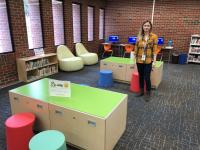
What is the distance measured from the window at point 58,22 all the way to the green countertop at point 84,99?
145 inches

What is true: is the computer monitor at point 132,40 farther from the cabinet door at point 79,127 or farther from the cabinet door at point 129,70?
the cabinet door at point 79,127

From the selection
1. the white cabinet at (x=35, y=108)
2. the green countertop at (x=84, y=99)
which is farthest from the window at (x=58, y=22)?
the white cabinet at (x=35, y=108)

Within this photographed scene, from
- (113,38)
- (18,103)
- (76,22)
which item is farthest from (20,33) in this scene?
(113,38)

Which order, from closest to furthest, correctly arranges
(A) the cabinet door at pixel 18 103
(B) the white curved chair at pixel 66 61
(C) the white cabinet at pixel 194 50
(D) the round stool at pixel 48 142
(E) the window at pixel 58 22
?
1. (D) the round stool at pixel 48 142
2. (A) the cabinet door at pixel 18 103
3. (B) the white curved chair at pixel 66 61
4. (E) the window at pixel 58 22
5. (C) the white cabinet at pixel 194 50

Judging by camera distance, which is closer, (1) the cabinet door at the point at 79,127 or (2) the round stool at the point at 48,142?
(2) the round stool at the point at 48,142

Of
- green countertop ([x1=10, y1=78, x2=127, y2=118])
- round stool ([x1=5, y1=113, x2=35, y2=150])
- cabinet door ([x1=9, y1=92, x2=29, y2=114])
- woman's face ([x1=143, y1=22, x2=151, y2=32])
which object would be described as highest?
woman's face ([x1=143, y1=22, x2=151, y2=32])

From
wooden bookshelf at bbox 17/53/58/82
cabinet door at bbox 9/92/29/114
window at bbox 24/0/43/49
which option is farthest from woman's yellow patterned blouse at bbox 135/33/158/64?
window at bbox 24/0/43/49

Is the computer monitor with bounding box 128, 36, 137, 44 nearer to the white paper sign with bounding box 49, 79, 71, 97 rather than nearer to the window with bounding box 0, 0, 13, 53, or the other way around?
the window with bounding box 0, 0, 13, 53

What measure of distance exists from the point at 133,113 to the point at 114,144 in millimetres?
980

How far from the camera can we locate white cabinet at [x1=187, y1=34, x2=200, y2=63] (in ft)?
21.5

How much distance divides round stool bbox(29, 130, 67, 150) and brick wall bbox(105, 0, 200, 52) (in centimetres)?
675

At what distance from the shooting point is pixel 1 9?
3879 mm

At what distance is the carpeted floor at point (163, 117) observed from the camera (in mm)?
2133

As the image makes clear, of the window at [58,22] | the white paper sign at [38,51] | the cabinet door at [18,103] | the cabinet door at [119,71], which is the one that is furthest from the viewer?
the window at [58,22]
